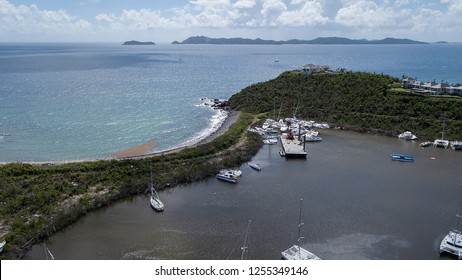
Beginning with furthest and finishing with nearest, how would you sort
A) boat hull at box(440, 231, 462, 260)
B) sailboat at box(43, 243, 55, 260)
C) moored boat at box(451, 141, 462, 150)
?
moored boat at box(451, 141, 462, 150)
boat hull at box(440, 231, 462, 260)
sailboat at box(43, 243, 55, 260)

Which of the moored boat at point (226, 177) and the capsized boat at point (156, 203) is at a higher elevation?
the moored boat at point (226, 177)

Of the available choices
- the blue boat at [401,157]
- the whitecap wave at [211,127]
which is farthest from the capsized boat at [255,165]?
the blue boat at [401,157]

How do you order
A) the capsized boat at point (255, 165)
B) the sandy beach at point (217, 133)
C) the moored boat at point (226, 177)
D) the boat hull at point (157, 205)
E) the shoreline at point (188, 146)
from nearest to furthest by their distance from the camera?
1. the boat hull at point (157, 205)
2. the moored boat at point (226, 177)
3. the capsized boat at point (255, 165)
4. the shoreline at point (188, 146)
5. the sandy beach at point (217, 133)

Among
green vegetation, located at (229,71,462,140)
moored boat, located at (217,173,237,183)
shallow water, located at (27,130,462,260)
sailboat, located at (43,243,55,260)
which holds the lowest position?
sailboat, located at (43,243,55,260)

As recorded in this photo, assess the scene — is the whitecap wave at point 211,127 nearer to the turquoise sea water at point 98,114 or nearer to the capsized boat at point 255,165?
the turquoise sea water at point 98,114

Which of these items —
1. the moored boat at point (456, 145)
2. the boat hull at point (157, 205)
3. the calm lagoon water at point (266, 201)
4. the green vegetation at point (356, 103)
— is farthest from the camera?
the green vegetation at point (356, 103)

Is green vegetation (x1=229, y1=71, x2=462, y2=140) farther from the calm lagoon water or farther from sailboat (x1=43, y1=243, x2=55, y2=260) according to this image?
sailboat (x1=43, y1=243, x2=55, y2=260)

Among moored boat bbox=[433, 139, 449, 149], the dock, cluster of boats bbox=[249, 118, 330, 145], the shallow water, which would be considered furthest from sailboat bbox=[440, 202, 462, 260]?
cluster of boats bbox=[249, 118, 330, 145]

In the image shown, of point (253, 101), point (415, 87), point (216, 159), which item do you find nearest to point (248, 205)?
point (216, 159)
